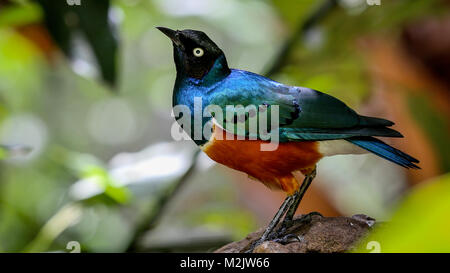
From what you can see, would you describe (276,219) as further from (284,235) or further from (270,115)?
(270,115)

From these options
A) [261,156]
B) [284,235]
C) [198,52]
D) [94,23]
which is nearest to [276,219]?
[284,235]

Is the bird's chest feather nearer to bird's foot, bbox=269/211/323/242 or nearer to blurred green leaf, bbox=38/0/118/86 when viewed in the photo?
bird's foot, bbox=269/211/323/242

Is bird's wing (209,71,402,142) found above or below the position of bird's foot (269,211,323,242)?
above

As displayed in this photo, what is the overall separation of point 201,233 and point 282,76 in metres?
0.65

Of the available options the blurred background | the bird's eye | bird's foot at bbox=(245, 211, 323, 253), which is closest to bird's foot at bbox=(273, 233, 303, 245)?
bird's foot at bbox=(245, 211, 323, 253)

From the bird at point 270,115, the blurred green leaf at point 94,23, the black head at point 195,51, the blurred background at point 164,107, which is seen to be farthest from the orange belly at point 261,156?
the blurred green leaf at point 94,23

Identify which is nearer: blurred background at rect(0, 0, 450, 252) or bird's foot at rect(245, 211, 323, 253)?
bird's foot at rect(245, 211, 323, 253)

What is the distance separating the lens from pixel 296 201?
1036mm

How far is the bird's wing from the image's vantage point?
92 centimetres

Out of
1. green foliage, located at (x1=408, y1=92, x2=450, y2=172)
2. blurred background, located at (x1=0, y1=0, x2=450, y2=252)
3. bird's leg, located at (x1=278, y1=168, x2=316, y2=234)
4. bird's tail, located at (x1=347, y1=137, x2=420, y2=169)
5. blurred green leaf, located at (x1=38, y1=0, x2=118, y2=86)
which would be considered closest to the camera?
bird's tail, located at (x1=347, y1=137, x2=420, y2=169)

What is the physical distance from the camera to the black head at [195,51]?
3.08 feet

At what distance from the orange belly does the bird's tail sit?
0.27 ft

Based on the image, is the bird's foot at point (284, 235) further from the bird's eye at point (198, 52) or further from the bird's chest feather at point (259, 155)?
the bird's eye at point (198, 52)
